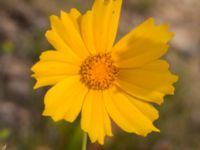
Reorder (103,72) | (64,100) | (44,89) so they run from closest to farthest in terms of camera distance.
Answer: (64,100) < (103,72) < (44,89)

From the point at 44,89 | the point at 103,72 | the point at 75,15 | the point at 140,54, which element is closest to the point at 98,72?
the point at 103,72

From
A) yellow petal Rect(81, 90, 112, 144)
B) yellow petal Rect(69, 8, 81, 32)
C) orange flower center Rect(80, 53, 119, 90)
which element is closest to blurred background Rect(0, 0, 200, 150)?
orange flower center Rect(80, 53, 119, 90)

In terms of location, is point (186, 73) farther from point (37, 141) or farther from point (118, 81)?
point (118, 81)

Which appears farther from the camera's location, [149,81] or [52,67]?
[149,81]

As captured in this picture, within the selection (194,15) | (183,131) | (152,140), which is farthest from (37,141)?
(194,15)

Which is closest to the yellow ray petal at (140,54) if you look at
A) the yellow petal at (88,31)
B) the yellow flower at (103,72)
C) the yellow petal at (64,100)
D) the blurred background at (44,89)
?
the yellow flower at (103,72)

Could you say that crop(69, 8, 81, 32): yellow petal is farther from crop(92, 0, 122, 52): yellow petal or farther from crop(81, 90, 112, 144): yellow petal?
crop(81, 90, 112, 144): yellow petal

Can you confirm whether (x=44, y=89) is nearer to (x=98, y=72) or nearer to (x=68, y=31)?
(x=98, y=72)
